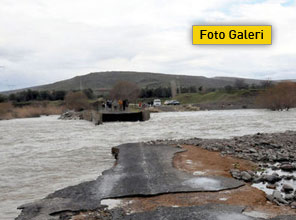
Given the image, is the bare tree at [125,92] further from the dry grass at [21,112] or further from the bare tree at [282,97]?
the bare tree at [282,97]

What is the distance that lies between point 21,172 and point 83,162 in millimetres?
2519

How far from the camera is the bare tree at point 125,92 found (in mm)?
117312

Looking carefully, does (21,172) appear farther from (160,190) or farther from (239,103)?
(239,103)

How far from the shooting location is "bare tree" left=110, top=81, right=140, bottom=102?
11731 centimetres

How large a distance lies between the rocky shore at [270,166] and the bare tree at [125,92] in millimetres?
100695

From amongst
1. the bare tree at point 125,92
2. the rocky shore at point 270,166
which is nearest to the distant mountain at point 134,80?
the bare tree at point 125,92

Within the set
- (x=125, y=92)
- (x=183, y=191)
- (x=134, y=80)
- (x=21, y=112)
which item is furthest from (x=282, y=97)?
(x=134, y=80)

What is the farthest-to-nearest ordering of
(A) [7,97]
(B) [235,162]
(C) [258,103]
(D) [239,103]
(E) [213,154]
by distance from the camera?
A: (A) [7,97] → (D) [239,103] → (C) [258,103] → (E) [213,154] → (B) [235,162]

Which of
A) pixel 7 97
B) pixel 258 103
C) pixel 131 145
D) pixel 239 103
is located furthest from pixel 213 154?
pixel 7 97

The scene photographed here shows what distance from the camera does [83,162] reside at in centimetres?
1443

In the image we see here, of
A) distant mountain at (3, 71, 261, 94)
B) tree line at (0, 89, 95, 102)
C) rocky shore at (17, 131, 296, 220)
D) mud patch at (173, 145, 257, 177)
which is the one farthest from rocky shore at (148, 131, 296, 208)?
distant mountain at (3, 71, 261, 94)

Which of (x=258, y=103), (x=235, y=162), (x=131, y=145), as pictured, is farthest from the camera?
(x=258, y=103)

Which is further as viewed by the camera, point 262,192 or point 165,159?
point 165,159

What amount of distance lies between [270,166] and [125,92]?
109m
